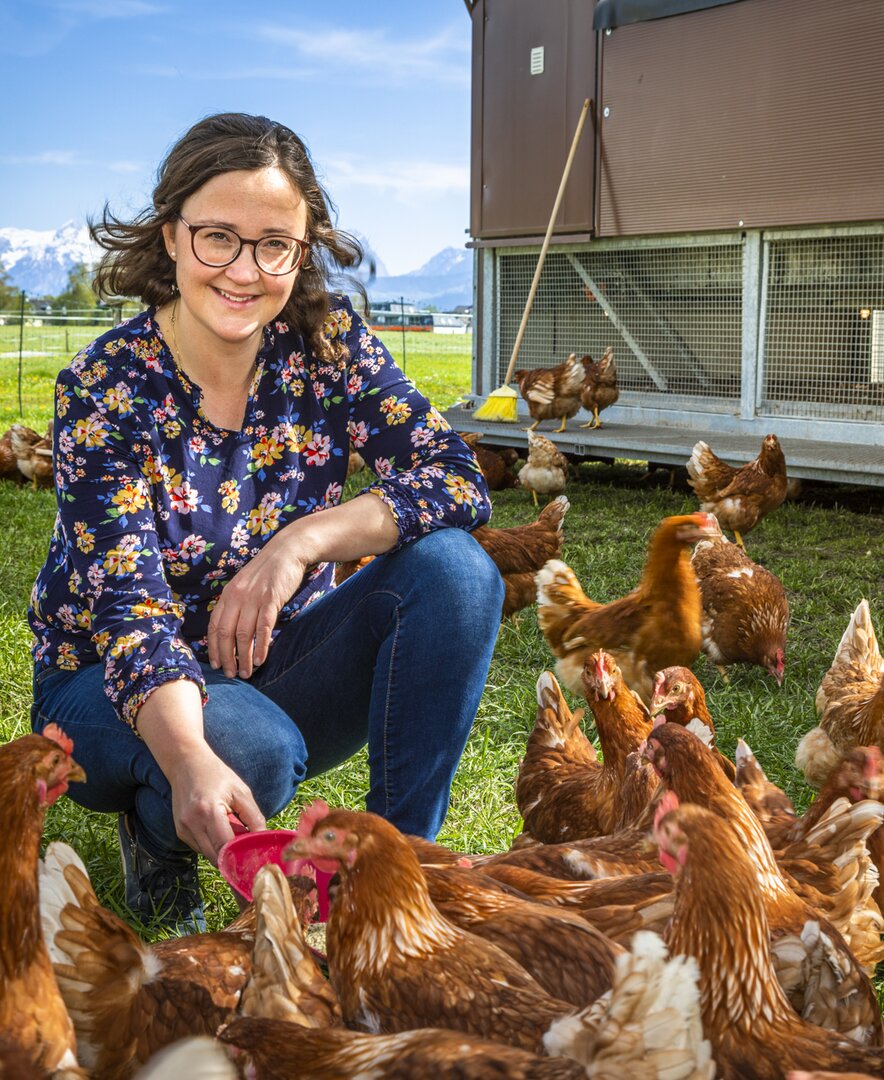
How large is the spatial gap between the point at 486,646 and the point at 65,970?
110cm

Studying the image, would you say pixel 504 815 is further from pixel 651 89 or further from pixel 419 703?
pixel 651 89

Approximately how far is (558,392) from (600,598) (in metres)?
4.01

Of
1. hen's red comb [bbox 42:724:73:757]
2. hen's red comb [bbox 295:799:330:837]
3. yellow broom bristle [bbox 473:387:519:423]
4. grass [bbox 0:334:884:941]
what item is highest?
yellow broom bristle [bbox 473:387:519:423]

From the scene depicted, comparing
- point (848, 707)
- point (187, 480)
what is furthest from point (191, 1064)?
point (848, 707)

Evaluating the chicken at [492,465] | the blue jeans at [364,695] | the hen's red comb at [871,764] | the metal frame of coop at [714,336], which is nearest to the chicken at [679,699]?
the hen's red comb at [871,764]

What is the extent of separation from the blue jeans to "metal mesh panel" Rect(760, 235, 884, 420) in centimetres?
688

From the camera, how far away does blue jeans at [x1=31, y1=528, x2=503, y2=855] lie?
2.19 metres

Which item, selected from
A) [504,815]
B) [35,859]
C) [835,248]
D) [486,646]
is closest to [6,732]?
[504,815]

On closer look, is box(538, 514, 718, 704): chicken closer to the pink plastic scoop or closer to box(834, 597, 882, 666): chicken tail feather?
box(834, 597, 882, 666): chicken tail feather

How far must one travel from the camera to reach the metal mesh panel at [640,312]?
9.51m

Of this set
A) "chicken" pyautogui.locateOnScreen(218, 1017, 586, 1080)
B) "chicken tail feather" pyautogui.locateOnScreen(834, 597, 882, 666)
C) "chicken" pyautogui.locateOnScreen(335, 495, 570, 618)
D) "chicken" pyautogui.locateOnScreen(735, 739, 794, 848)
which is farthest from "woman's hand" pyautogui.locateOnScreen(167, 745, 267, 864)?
"chicken" pyautogui.locateOnScreen(335, 495, 570, 618)

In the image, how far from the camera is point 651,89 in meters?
9.08

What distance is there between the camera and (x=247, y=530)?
2463mm

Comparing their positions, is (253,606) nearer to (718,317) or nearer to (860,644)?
(860,644)
